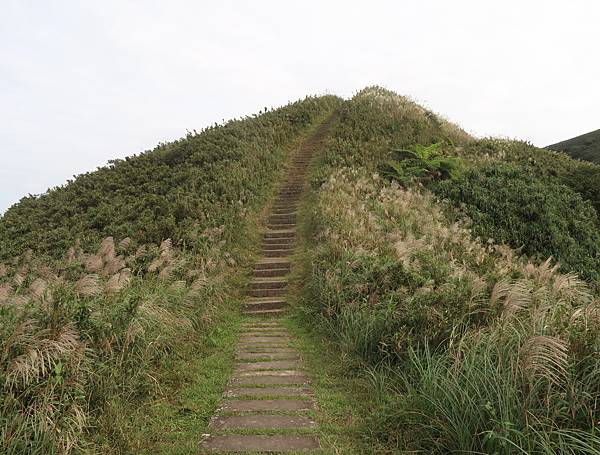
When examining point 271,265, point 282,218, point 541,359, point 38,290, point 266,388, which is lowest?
point 266,388

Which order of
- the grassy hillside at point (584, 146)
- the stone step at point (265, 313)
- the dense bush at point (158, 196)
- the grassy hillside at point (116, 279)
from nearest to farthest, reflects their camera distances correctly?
the grassy hillside at point (116, 279) → the stone step at point (265, 313) → the dense bush at point (158, 196) → the grassy hillside at point (584, 146)

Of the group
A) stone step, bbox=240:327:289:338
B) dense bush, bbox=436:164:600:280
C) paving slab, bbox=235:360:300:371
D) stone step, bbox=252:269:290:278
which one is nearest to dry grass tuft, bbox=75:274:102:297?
paving slab, bbox=235:360:300:371

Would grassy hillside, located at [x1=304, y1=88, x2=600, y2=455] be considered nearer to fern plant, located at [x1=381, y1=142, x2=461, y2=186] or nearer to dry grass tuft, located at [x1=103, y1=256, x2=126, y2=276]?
fern plant, located at [x1=381, y1=142, x2=461, y2=186]

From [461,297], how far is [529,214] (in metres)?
10.0

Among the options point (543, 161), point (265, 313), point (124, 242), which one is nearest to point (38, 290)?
point (124, 242)

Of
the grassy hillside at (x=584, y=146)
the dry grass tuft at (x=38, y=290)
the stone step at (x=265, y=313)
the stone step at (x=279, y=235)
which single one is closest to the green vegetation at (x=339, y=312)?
the dry grass tuft at (x=38, y=290)

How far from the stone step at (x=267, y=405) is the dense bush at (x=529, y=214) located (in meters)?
9.46

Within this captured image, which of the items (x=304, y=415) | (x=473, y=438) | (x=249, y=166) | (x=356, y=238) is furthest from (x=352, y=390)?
(x=249, y=166)

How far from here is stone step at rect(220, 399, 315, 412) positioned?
5.02 meters

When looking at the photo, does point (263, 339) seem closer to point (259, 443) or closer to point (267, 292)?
point (267, 292)

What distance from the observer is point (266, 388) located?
18.6 feet

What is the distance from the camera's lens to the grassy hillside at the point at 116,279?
12.8 ft

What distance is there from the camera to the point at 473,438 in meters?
3.70

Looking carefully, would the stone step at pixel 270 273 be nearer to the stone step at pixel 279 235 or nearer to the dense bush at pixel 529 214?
the stone step at pixel 279 235
